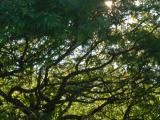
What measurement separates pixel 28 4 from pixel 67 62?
4.90 metres

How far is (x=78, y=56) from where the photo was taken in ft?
38.5

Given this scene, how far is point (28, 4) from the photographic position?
752cm

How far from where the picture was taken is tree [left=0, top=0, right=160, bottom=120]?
24.8 feet

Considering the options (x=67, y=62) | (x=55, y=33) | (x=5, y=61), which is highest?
(x=67, y=62)

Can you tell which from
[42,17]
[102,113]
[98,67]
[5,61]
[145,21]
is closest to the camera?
[42,17]

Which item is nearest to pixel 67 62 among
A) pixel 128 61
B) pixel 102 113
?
pixel 128 61

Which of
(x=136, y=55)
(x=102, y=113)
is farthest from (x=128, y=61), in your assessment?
(x=102, y=113)

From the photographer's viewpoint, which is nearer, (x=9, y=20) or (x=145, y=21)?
(x=9, y=20)

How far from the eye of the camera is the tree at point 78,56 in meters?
7.56

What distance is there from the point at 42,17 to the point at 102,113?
8.00m

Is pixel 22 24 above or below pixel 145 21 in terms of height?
below

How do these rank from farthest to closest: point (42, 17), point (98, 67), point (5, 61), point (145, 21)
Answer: point (98, 67) → point (145, 21) → point (5, 61) → point (42, 17)

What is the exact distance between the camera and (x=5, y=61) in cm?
1038

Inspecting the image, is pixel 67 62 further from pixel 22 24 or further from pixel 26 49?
pixel 22 24
